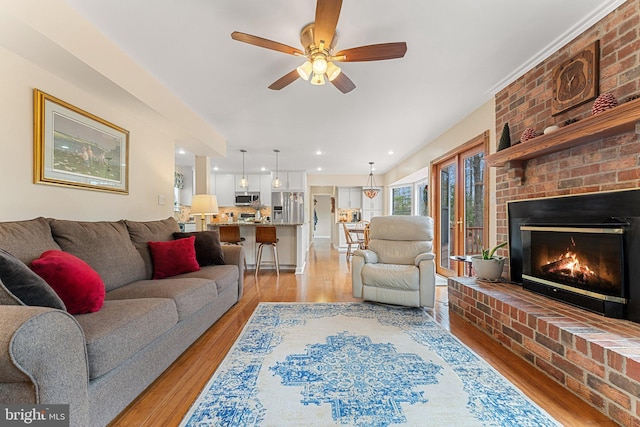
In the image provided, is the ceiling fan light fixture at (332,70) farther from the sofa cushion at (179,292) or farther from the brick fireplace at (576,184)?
the sofa cushion at (179,292)

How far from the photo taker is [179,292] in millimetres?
1991

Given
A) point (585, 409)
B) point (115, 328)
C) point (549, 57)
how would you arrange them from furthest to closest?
point (549, 57), point (585, 409), point (115, 328)

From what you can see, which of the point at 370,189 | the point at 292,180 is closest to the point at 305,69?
the point at 292,180

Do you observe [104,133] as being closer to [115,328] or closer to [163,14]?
[163,14]

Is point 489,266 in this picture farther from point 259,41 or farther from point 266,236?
point 266,236

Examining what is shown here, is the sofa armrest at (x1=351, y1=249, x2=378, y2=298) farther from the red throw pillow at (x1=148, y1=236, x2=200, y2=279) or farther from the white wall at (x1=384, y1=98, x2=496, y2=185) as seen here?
the white wall at (x1=384, y1=98, x2=496, y2=185)

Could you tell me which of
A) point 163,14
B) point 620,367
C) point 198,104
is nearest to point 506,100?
point 620,367

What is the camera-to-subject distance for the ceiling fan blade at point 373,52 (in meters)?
1.89

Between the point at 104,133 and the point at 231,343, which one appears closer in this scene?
the point at 231,343

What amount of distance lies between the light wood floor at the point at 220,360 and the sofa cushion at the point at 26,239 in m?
1.07

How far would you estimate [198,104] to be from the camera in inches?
136

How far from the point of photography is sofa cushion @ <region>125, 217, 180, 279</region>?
2.58 m

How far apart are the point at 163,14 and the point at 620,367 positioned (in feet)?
11.1

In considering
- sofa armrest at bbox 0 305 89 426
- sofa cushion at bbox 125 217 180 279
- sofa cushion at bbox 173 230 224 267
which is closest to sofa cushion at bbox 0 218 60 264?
sofa cushion at bbox 125 217 180 279
